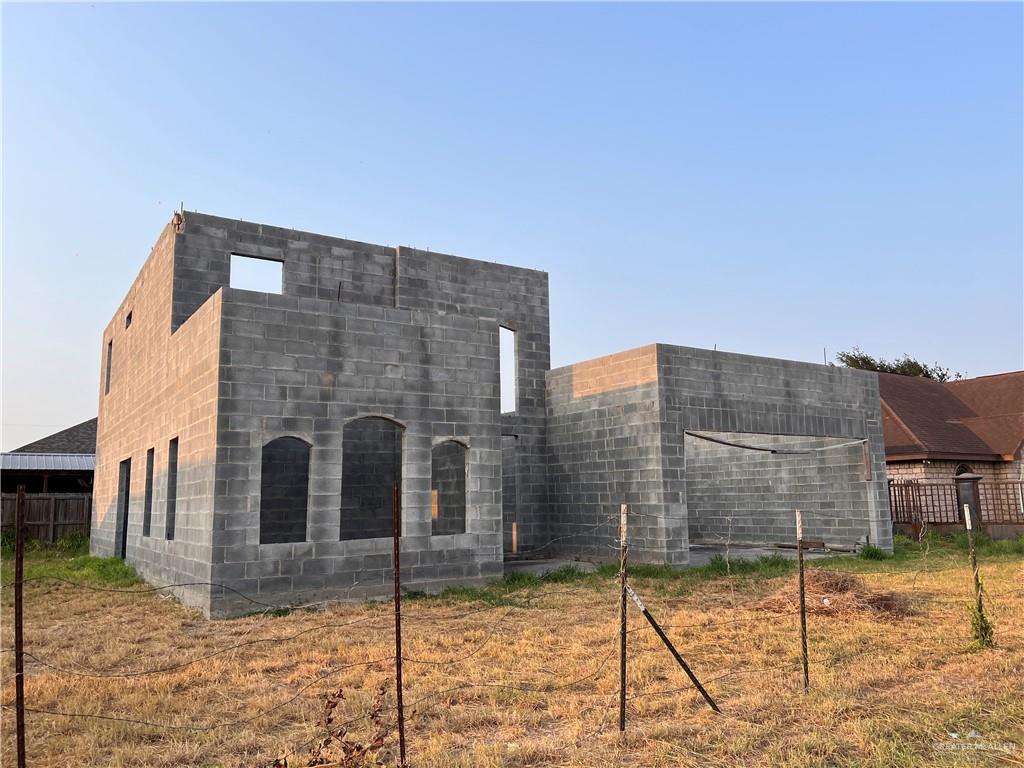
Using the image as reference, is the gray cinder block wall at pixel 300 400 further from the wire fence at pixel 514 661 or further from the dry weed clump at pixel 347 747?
the dry weed clump at pixel 347 747

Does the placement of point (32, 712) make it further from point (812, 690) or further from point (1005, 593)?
point (1005, 593)

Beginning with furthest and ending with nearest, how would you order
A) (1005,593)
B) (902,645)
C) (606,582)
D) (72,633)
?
(606,582) → (1005,593) → (72,633) → (902,645)

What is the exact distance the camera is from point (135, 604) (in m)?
12.1

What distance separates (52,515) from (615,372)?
18.3 metres

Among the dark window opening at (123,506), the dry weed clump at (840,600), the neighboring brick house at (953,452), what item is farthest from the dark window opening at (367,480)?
the neighboring brick house at (953,452)

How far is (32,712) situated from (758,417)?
47.4 feet

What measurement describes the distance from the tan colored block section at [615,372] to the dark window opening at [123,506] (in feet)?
37.4

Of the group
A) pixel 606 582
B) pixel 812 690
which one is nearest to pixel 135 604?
pixel 606 582

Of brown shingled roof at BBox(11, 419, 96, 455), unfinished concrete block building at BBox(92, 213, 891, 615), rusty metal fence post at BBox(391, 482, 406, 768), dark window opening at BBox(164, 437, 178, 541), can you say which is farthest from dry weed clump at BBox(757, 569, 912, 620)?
brown shingled roof at BBox(11, 419, 96, 455)

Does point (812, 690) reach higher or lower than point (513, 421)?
lower

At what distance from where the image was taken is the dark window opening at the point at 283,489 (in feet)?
51.9

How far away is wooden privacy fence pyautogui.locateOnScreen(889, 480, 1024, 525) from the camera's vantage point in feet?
72.7

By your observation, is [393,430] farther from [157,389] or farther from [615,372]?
[615,372]

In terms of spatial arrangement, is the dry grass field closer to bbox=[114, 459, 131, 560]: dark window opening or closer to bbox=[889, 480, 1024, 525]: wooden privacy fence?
bbox=[114, 459, 131, 560]: dark window opening
